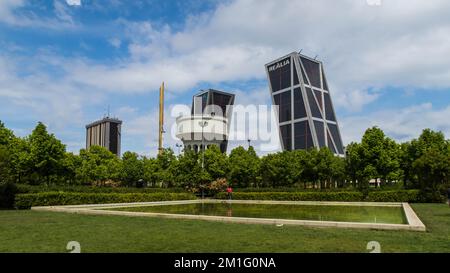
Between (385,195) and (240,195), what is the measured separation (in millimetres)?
12104

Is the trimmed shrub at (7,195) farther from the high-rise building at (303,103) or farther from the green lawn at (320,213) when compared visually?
the high-rise building at (303,103)

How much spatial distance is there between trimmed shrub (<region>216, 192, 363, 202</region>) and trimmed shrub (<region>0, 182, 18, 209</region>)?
59.9ft

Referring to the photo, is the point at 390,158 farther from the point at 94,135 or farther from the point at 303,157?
the point at 94,135

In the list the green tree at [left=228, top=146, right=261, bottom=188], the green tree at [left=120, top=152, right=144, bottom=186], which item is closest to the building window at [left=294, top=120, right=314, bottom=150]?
the green tree at [left=228, top=146, right=261, bottom=188]

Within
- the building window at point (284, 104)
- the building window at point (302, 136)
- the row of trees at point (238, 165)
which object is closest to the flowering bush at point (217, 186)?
the row of trees at point (238, 165)

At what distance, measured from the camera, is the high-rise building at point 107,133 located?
173500mm

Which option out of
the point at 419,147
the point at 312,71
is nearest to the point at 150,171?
the point at 419,147

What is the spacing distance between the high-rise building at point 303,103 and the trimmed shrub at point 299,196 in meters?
69.3

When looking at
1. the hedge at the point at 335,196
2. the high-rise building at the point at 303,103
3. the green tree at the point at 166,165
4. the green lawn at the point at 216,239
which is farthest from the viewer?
the high-rise building at the point at 303,103

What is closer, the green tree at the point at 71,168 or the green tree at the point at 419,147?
the green tree at the point at 419,147

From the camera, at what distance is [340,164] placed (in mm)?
48688

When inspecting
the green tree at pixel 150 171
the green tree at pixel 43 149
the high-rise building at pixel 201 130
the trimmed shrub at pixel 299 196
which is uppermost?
the high-rise building at pixel 201 130

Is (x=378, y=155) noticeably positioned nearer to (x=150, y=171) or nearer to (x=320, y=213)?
(x=320, y=213)

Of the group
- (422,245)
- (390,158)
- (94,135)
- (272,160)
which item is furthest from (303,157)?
(94,135)
